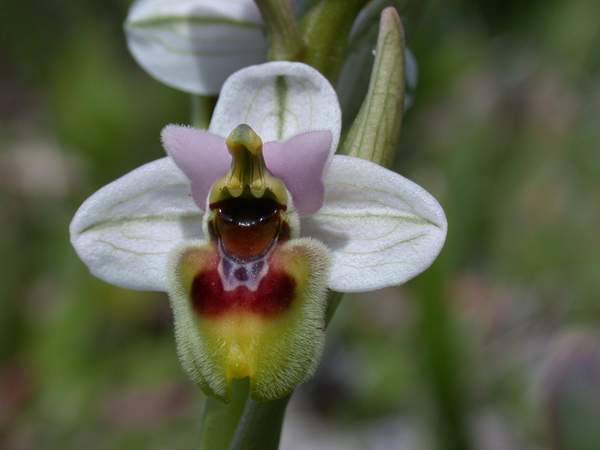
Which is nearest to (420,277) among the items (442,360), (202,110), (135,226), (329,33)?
(442,360)

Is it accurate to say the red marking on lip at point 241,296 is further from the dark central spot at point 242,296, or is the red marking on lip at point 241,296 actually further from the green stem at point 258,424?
the green stem at point 258,424

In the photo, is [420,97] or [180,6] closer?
[180,6]

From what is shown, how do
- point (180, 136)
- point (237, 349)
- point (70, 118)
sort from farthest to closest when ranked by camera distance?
point (70, 118)
point (180, 136)
point (237, 349)

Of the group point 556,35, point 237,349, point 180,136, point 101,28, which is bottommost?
point 101,28

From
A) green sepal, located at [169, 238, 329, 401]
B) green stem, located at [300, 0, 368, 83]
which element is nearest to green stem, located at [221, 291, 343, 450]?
green sepal, located at [169, 238, 329, 401]

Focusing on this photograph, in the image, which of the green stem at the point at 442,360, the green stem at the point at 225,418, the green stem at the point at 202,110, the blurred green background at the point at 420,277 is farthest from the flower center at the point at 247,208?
the green stem at the point at 442,360

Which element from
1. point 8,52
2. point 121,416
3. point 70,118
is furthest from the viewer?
point 8,52

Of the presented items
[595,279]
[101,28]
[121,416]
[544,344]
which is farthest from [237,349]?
[101,28]

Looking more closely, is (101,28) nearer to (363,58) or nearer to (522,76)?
(522,76)

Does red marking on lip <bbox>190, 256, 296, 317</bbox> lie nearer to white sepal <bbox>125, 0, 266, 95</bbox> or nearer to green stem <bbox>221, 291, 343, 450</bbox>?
green stem <bbox>221, 291, 343, 450</bbox>
